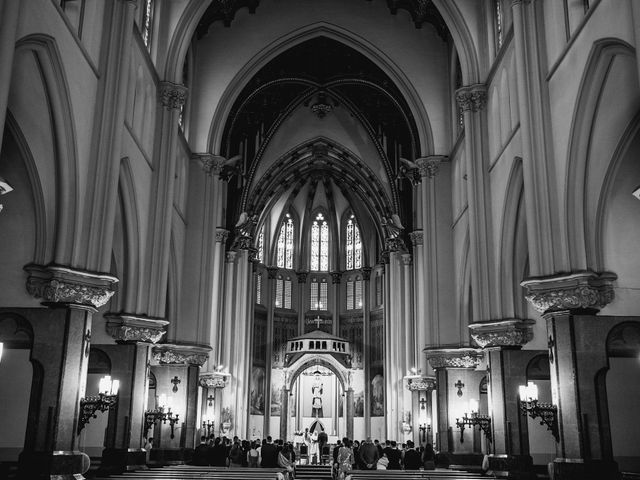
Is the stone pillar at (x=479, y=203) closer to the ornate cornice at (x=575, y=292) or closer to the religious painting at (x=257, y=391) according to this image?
the ornate cornice at (x=575, y=292)

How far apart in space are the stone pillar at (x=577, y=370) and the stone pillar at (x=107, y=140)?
29.6 feet

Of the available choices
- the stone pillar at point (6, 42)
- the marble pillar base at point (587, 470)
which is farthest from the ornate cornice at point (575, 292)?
the stone pillar at point (6, 42)

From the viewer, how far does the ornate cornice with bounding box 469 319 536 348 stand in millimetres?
18609

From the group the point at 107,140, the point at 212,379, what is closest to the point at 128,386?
the point at 107,140

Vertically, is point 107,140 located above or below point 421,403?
above

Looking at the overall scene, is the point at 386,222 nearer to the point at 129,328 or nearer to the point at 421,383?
the point at 421,383

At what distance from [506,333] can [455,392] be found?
681cm

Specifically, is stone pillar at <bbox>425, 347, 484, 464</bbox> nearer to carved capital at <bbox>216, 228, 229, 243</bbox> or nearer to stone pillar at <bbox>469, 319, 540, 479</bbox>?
stone pillar at <bbox>469, 319, 540, 479</bbox>

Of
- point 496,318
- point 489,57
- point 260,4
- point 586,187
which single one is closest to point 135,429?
point 496,318

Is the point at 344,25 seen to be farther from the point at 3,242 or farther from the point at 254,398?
the point at 254,398

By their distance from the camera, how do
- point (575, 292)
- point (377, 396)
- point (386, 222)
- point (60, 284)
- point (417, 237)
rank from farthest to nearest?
point (377, 396) → point (386, 222) → point (417, 237) → point (60, 284) → point (575, 292)

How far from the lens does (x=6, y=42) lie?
10328mm

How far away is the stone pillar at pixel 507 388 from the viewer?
696 inches

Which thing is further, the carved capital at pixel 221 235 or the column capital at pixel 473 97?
the carved capital at pixel 221 235
